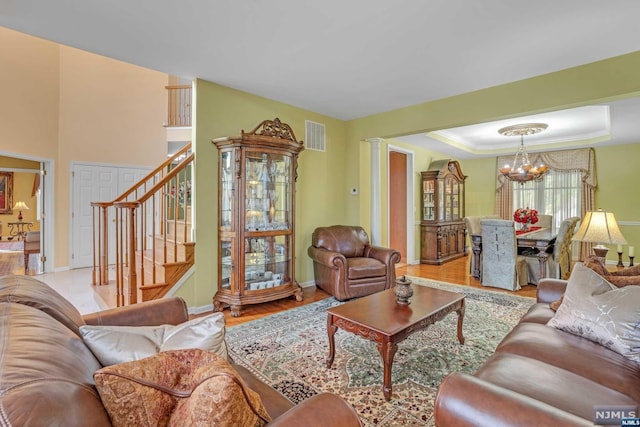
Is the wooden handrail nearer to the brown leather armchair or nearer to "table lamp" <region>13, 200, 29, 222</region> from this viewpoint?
the brown leather armchair

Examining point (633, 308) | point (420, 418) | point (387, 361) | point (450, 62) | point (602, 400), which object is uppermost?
point (450, 62)

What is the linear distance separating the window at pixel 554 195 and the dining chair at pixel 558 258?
261cm

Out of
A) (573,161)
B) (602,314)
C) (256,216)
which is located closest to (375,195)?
(256,216)

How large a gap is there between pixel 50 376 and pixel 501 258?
504cm

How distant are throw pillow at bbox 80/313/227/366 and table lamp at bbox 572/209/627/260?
128 inches

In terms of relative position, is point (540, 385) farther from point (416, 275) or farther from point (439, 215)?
point (439, 215)

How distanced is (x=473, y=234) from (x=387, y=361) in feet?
12.6

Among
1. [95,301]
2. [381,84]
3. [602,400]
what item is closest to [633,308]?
[602,400]

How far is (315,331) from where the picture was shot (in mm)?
2904

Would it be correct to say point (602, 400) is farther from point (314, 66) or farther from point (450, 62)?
point (314, 66)

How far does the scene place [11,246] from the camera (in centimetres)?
809

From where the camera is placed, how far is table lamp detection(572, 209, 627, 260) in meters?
2.61

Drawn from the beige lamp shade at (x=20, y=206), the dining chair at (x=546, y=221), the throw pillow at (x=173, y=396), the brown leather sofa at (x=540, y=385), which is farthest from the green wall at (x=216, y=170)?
the beige lamp shade at (x=20, y=206)

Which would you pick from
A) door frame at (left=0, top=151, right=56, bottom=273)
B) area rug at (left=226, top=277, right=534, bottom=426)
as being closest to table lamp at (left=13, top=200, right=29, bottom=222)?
door frame at (left=0, top=151, right=56, bottom=273)
